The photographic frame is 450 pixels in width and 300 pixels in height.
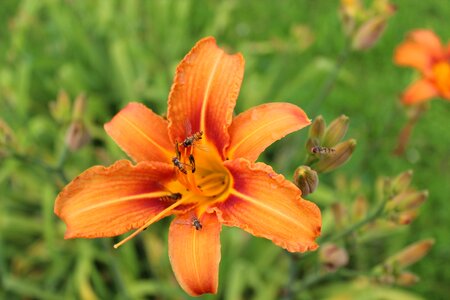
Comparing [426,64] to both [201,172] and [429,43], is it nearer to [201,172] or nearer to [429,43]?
[429,43]

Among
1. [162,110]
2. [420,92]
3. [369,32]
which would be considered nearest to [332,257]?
[369,32]

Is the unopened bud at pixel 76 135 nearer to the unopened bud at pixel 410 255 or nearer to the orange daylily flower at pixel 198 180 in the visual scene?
the orange daylily flower at pixel 198 180

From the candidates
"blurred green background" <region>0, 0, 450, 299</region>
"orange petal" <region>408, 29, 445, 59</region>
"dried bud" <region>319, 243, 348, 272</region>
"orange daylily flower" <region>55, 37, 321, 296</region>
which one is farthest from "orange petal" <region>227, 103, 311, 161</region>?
"orange petal" <region>408, 29, 445, 59</region>

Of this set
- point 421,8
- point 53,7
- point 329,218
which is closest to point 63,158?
point 329,218

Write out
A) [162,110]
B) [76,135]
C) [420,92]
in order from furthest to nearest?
[162,110] < [420,92] < [76,135]

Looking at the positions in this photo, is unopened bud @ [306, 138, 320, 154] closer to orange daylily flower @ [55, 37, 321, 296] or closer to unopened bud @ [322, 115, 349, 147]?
unopened bud @ [322, 115, 349, 147]
